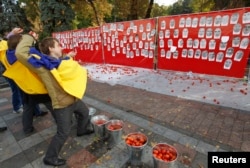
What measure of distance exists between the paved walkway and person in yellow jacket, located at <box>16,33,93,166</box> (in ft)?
1.58

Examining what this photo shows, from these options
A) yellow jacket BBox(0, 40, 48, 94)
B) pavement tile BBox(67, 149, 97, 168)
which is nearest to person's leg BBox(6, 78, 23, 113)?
yellow jacket BBox(0, 40, 48, 94)

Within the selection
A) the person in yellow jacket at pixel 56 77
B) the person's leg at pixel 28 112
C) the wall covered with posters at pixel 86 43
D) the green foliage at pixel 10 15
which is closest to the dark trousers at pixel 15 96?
the person's leg at pixel 28 112

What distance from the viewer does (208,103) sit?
4242 millimetres

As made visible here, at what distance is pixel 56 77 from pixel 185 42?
5.26 metres

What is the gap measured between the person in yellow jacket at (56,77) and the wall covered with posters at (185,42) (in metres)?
4.80

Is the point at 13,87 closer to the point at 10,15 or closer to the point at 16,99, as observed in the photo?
the point at 16,99

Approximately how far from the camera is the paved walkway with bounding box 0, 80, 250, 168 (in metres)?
2.60

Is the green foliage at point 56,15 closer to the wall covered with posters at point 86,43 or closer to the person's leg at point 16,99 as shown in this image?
the wall covered with posters at point 86,43

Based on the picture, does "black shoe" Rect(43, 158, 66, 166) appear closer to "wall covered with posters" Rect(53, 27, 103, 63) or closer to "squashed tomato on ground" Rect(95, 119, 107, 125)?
"squashed tomato on ground" Rect(95, 119, 107, 125)

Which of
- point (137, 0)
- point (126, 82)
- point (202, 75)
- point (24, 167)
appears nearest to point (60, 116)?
point (24, 167)

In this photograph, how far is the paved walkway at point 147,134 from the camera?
103 inches

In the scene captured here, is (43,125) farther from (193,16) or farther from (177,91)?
(193,16)

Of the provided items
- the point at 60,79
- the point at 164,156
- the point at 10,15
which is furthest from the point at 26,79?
the point at 10,15

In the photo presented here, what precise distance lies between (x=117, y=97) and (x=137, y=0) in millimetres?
15257
